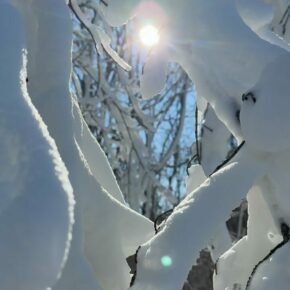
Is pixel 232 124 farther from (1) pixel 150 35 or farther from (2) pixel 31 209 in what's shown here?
(2) pixel 31 209

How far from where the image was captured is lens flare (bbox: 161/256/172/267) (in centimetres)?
91

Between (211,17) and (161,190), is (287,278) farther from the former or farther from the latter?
(161,190)

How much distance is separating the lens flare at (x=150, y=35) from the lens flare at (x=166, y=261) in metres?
0.44

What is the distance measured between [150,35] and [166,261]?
0.49 meters

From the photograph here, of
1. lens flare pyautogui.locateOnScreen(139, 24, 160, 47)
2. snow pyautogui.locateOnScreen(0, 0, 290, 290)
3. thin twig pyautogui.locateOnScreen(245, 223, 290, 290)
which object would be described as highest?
lens flare pyautogui.locateOnScreen(139, 24, 160, 47)

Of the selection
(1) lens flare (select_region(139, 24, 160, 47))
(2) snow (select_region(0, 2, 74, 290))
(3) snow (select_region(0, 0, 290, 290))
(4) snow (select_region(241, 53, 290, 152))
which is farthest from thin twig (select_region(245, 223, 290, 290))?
(2) snow (select_region(0, 2, 74, 290))

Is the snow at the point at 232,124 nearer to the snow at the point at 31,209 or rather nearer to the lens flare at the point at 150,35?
the lens flare at the point at 150,35

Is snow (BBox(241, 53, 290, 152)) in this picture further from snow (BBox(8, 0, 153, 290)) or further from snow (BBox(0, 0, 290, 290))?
snow (BBox(8, 0, 153, 290))

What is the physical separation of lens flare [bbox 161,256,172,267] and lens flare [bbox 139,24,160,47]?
44 cm

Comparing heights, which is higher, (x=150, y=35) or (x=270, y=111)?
(x=150, y=35)

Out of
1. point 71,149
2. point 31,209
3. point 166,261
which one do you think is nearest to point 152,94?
point 71,149

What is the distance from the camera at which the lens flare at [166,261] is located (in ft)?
2.99

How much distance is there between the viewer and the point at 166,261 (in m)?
0.92

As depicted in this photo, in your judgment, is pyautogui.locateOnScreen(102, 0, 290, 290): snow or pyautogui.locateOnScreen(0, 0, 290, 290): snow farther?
pyautogui.locateOnScreen(102, 0, 290, 290): snow
